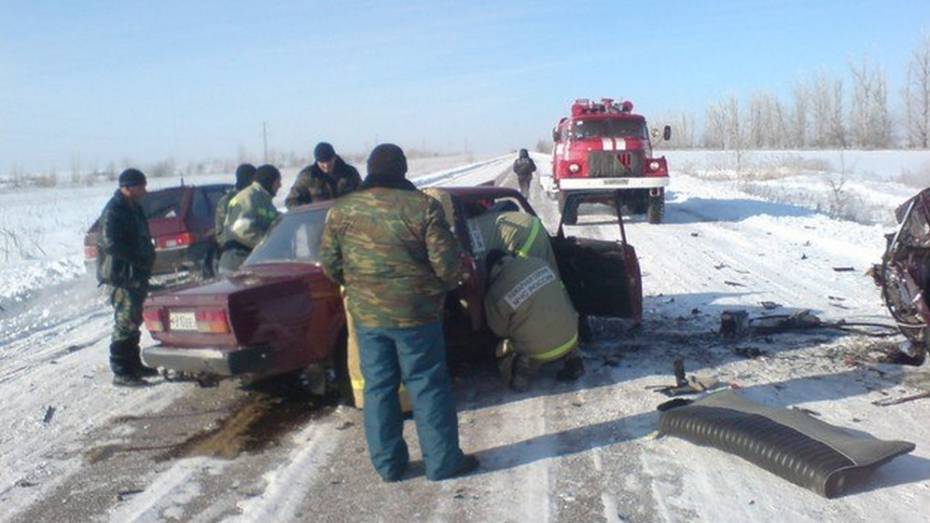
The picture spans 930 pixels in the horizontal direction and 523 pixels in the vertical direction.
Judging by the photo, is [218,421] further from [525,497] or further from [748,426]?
[748,426]

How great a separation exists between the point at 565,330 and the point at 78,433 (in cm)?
341

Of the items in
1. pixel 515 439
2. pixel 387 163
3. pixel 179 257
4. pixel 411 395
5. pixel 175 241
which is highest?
pixel 387 163

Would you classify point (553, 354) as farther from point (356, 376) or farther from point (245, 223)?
point (245, 223)

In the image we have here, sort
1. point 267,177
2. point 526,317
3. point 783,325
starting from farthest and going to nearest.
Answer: point 267,177 → point 783,325 → point 526,317

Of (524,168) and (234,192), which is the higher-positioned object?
(524,168)

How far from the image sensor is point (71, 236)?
23516 millimetres

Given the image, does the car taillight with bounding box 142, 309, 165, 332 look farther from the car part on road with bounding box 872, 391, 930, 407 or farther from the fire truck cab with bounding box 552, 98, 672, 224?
the fire truck cab with bounding box 552, 98, 672, 224

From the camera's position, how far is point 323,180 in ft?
30.1

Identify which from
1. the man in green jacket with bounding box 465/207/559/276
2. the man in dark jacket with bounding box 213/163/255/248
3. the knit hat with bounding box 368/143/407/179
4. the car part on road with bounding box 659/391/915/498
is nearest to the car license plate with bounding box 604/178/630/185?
the man in dark jacket with bounding box 213/163/255/248

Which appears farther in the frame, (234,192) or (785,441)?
(234,192)

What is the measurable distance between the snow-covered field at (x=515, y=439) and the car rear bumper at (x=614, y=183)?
8.68 meters

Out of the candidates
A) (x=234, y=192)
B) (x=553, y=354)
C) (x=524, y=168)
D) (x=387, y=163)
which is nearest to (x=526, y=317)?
(x=553, y=354)

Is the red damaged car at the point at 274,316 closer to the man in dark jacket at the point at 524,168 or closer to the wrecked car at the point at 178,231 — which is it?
the wrecked car at the point at 178,231

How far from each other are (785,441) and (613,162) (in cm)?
1529
